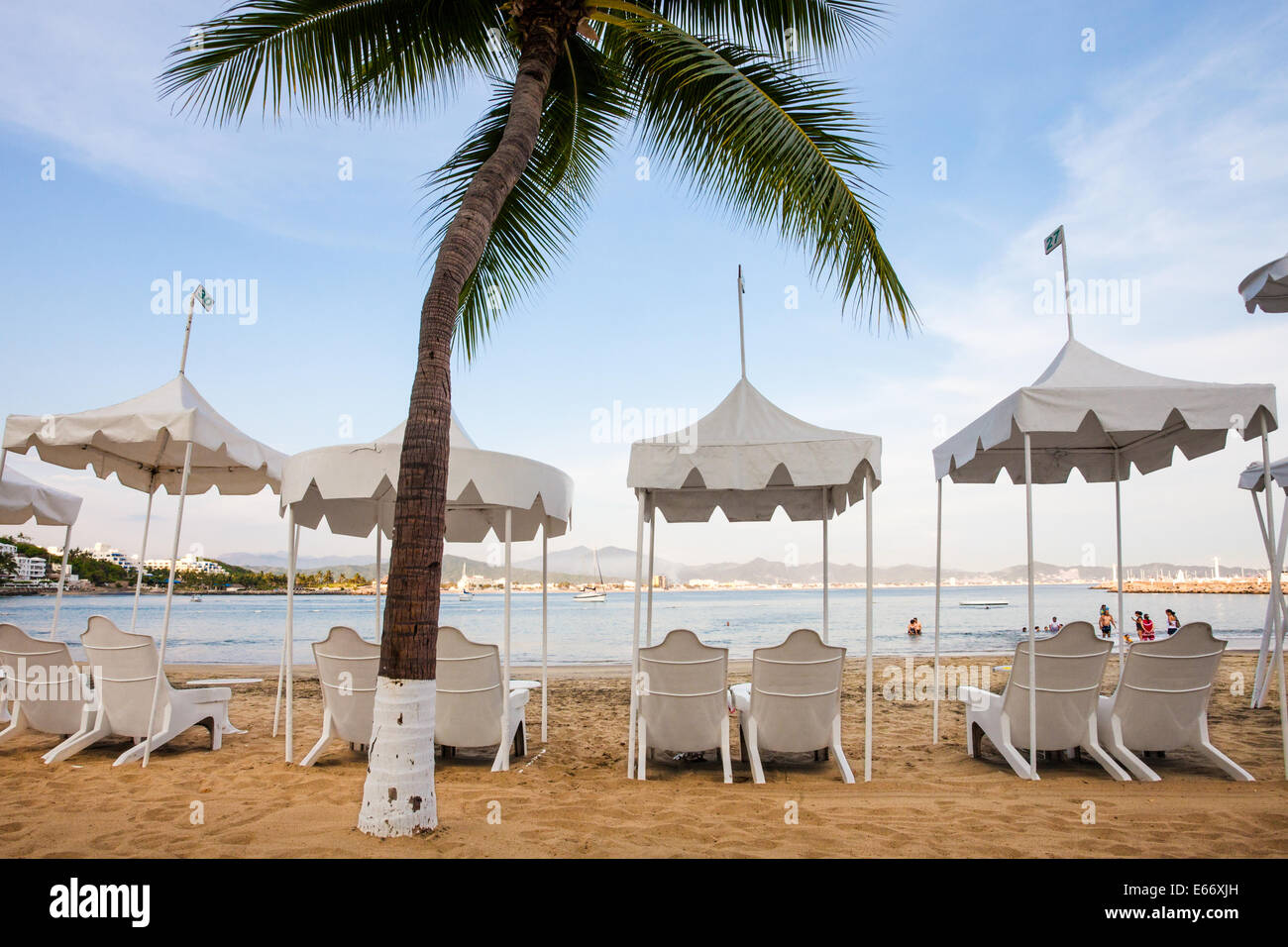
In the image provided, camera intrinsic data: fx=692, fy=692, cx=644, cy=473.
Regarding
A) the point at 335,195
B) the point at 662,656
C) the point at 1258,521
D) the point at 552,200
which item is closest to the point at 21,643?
the point at 662,656

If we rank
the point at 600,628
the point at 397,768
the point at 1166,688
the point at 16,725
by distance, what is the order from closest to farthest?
the point at 397,768 < the point at 1166,688 < the point at 16,725 < the point at 600,628

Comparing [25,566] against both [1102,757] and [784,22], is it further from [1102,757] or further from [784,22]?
[1102,757]

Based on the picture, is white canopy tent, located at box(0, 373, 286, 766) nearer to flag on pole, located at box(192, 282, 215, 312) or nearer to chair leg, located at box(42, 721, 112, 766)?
chair leg, located at box(42, 721, 112, 766)

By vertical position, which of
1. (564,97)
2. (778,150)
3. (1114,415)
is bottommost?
(1114,415)

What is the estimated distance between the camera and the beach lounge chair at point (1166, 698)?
522cm

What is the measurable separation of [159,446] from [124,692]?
2957mm

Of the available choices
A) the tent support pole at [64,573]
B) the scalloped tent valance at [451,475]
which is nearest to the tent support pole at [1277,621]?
the scalloped tent valance at [451,475]

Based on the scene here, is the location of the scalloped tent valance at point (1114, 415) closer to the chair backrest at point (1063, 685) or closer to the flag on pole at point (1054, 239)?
the flag on pole at point (1054, 239)

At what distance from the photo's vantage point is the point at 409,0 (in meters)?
5.82

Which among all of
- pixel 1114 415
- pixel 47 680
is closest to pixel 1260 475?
pixel 1114 415

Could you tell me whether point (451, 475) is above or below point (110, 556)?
above

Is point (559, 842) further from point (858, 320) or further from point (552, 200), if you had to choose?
point (552, 200)

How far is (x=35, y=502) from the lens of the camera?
841 centimetres

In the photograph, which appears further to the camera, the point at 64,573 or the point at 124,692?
the point at 64,573
